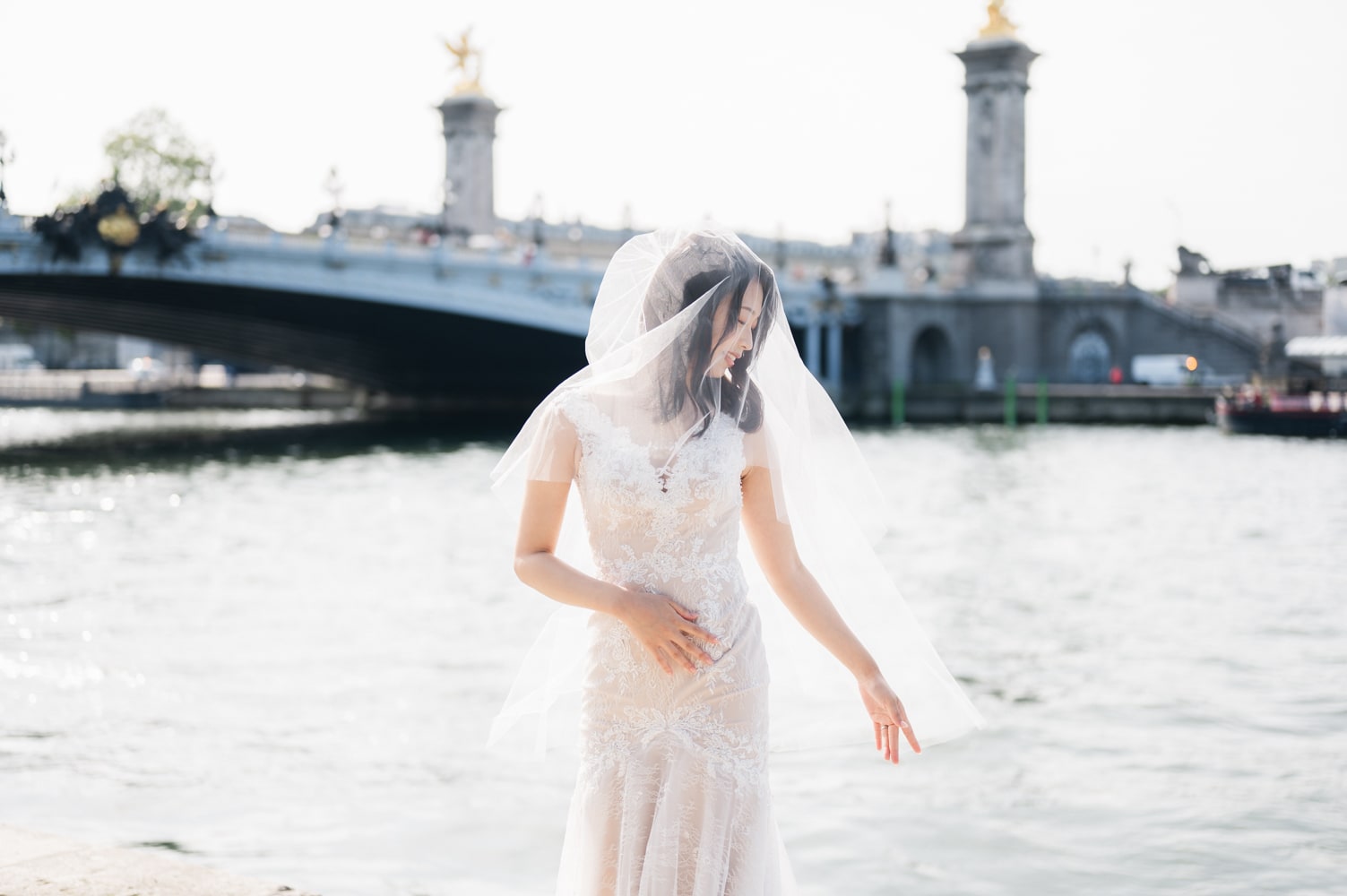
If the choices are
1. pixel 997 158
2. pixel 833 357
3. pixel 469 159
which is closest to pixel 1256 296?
pixel 997 158

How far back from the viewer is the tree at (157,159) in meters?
53.0

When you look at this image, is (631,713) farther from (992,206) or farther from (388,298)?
(992,206)

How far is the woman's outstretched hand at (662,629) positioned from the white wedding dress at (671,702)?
56mm

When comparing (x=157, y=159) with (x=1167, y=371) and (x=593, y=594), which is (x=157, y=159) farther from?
Result: (x=593, y=594)

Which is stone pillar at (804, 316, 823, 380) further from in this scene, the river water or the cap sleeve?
the cap sleeve

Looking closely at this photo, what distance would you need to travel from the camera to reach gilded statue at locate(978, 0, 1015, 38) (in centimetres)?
4366

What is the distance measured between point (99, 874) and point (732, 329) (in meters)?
1.91

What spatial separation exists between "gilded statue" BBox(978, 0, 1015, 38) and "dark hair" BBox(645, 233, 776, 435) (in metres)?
43.1

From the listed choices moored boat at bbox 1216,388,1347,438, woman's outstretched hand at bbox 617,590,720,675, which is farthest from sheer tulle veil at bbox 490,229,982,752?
moored boat at bbox 1216,388,1347,438

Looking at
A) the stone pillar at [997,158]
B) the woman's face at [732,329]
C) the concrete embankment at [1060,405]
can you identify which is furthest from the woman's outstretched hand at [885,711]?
the stone pillar at [997,158]

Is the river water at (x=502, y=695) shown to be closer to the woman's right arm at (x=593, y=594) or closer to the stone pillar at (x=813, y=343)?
the woman's right arm at (x=593, y=594)

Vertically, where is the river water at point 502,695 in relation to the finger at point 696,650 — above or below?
below

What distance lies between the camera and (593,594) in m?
2.63

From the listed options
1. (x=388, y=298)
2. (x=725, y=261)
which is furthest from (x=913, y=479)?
(x=725, y=261)
